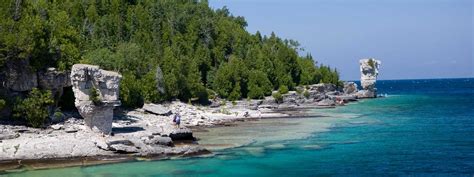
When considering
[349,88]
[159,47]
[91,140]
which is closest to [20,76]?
[91,140]

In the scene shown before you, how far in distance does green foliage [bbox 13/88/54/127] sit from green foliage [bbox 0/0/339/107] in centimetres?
387

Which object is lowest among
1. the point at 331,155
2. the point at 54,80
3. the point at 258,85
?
the point at 331,155

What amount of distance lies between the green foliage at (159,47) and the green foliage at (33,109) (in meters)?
3.87

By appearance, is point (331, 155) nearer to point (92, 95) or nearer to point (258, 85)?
point (92, 95)

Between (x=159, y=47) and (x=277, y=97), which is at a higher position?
(x=159, y=47)

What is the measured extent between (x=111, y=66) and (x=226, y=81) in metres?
33.8

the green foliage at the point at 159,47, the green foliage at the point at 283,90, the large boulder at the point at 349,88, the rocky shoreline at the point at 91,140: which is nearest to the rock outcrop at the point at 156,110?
the green foliage at the point at 159,47

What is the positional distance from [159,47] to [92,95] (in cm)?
5659

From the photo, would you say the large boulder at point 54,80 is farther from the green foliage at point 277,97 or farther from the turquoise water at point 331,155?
the green foliage at point 277,97

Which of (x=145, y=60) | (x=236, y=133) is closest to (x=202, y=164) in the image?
(x=236, y=133)

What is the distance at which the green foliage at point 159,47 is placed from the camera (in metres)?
52.3

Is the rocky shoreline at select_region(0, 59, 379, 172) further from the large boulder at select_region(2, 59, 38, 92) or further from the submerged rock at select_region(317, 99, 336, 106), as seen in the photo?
the submerged rock at select_region(317, 99, 336, 106)

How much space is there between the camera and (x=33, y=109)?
4556 cm

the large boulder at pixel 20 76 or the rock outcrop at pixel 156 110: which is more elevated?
the large boulder at pixel 20 76
